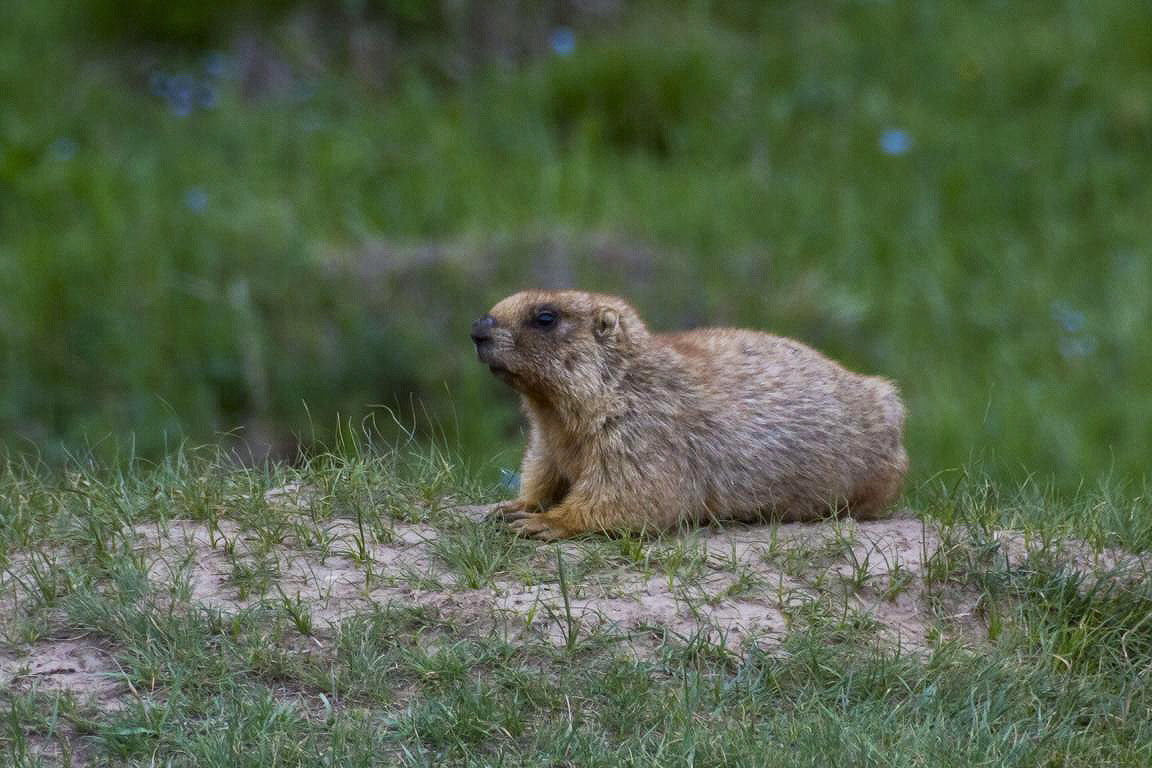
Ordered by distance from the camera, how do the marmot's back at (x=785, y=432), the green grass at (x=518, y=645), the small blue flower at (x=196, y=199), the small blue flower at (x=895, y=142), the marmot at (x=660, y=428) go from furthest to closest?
the small blue flower at (x=895, y=142), the small blue flower at (x=196, y=199), the marmot's back at (x=785, y=432), the marmot at (x=660, y=428), the green grass at (x=518, y=645)

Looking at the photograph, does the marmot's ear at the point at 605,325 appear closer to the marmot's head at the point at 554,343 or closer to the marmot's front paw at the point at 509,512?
the marmot's head at the point at 554,343

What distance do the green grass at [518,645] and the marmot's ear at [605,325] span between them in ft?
2.27

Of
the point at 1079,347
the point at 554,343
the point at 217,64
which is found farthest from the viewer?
the point at 217,64

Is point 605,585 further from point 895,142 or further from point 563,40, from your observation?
point 563,40

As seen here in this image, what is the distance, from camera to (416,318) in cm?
991

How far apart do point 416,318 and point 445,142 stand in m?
2.02

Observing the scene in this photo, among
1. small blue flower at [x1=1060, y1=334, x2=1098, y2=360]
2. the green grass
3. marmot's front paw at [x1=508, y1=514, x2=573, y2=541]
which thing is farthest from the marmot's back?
small blue flower at [x1=1060, y1=334, x2=1098, y2=360]

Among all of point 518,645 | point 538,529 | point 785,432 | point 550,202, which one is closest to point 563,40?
point 550,202

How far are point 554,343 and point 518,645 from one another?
1.19 metres

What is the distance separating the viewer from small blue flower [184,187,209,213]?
418 inches

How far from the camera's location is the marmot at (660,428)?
546 centimetres

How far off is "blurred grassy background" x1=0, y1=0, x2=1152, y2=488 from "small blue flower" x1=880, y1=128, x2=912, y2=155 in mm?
18

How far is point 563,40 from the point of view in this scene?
12312 mm

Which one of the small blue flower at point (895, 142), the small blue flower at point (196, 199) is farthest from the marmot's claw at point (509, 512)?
the small blue flower at point (895, 142)
